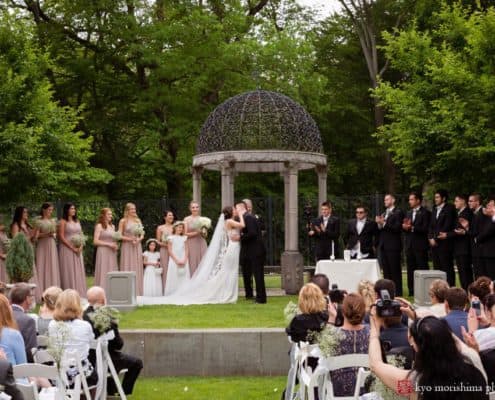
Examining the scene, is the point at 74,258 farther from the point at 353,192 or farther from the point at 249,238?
the point at 353,192

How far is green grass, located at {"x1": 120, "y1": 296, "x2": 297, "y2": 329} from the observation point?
12031mm

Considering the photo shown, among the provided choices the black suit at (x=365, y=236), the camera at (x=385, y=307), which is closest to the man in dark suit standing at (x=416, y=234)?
the black suit at (x=365, y=236)

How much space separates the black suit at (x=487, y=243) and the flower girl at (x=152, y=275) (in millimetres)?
6989

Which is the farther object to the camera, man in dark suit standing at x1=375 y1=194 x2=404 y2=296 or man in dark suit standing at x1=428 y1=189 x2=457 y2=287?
man in dark suit standing at x1=375 y1=194 x2=404 y2=296

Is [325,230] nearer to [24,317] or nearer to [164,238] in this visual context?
[164,238]

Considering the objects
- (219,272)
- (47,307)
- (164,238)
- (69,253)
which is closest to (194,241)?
(164,238)

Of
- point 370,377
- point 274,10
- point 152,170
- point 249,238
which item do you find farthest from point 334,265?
point 274,10

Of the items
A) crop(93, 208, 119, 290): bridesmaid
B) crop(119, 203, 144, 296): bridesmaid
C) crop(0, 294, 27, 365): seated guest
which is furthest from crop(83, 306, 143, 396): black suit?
crop(119, 203, 144, 296): bridesmaid

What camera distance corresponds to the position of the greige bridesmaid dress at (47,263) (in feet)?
50.2

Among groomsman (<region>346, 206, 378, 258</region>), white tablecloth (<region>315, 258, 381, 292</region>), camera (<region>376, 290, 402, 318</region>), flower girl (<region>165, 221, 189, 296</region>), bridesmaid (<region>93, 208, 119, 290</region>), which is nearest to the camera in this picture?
camera (<region>376, 290, 402, 318</region>)

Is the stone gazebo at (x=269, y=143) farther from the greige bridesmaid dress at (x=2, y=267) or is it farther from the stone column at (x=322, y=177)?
the greige bridesmaid dress at (x=2, y=267)

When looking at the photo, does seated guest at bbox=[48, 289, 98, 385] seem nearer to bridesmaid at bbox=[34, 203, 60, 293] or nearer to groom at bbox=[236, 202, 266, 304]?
groom at bbox=[236, 202, 266, 304]

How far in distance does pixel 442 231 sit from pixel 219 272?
4519 millimetres

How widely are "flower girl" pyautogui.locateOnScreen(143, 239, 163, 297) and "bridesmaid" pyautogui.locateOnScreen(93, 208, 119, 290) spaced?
1.08 metres
